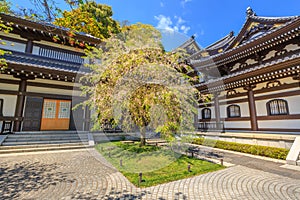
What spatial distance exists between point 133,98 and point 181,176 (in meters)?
2.94

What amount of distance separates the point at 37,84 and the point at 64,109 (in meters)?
2.12

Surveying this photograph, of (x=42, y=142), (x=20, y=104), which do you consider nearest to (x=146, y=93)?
(x=42, y=142)

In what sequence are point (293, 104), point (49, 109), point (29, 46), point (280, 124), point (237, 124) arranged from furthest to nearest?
point (237, 124), point (29, 46), point (49, 109), point (280, 124), point (293, 104)

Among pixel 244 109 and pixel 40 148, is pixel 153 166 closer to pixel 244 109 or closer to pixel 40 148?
pixel 40 148

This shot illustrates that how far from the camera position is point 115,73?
5535mm

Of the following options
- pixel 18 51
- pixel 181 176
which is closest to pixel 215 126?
pixel 181 176

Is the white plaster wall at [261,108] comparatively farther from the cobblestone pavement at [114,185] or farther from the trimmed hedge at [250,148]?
the cobblestone pavement at [114,185]

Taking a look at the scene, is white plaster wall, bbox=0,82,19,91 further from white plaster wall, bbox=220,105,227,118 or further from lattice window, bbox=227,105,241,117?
lattice window, bbox=227,105,241,117

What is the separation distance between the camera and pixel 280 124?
26.1 ft

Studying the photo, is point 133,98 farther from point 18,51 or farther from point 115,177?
point 18,51

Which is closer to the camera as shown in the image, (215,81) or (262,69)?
(262,69)

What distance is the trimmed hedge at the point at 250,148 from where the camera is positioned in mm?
5968

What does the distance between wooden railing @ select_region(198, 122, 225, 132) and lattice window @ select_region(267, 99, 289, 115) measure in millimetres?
2771

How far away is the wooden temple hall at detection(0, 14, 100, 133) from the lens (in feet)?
25.9
